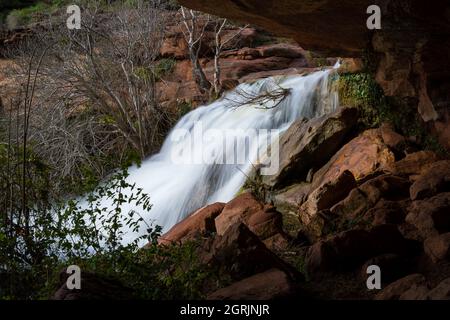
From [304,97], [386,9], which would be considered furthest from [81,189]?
[304,97]

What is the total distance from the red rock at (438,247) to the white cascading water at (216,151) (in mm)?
5025

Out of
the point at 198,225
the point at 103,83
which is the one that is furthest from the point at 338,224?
the point at 103,83

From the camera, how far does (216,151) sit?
1118 centimetres

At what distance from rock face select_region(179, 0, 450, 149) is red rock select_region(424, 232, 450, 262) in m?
2.82

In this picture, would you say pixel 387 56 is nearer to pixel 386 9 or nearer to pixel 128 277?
pixel 386 9

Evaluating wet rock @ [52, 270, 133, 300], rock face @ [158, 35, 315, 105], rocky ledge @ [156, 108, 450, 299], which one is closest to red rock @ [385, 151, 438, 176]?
rocky ledge @ [156, 108, 450, 299]

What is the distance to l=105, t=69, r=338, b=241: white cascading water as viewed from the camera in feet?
32.2

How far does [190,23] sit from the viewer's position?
56.3ft

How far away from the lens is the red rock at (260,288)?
3.70 metres

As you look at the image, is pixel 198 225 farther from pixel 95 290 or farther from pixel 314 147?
pixel 95 290

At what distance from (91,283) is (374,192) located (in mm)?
3797

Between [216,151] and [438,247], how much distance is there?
720 centimetres

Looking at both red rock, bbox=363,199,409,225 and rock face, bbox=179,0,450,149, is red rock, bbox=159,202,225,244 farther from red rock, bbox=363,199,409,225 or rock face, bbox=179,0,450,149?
rock face, bbox=179,0,450,149

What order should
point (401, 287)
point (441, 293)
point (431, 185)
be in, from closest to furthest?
point (441, 293) < point (401, 287) < point (431, 185)
